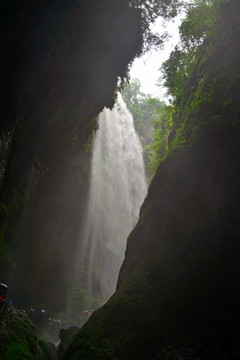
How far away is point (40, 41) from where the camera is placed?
626 centimetres

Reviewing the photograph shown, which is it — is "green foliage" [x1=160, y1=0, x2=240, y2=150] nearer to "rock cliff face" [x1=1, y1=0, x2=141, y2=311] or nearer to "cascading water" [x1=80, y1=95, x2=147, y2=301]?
"rock cliff face" [x1=1, y1=0, x2=141, y2=311]

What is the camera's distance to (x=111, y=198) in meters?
27.9

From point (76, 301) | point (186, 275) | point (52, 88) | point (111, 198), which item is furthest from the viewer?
point (111, 198)

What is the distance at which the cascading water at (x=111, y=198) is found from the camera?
24.0m

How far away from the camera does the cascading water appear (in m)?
24.0

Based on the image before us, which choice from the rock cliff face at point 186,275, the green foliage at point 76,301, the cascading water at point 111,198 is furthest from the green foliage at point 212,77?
the cascading water at point 111,198

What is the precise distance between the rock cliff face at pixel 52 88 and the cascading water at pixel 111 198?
8308mm

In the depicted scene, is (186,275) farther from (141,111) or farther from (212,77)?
(141,111)

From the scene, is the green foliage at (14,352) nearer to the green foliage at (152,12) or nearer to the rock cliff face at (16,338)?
the rock cliff face at (16,338)

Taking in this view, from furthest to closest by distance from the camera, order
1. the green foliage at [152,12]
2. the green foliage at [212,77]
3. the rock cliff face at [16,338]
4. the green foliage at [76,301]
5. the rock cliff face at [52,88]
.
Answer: the green foliage at [76,301] < the green foliage at [152,12] < the green foliage at [212,77] < the rock cliff face at [52,88] < the rock cliff face at [16,338]

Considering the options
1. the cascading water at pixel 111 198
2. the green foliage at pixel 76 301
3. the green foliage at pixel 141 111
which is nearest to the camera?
the green foliage at pixel 76 301

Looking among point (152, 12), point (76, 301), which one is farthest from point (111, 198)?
point (152, 12)

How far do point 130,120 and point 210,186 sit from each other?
27720 millimetres

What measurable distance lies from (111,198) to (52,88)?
20554 mm
